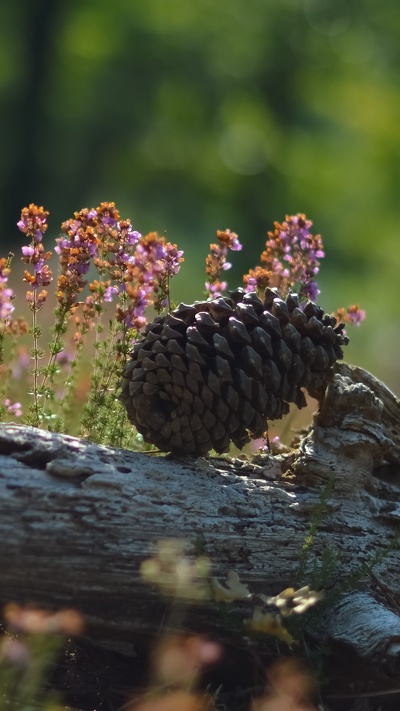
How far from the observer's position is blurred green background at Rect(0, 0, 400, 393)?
642 inches

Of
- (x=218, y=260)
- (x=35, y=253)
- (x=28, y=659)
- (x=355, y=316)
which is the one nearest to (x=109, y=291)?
(x=35, y=253)

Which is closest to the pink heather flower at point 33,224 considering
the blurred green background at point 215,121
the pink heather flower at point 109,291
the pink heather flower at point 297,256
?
the pink heather flower at point 109,291

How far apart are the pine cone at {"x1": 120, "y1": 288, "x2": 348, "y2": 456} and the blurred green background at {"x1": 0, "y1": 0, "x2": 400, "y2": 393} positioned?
12.8 metres

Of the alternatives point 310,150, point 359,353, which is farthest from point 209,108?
point 359,353

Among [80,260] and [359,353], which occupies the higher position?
[359,353]

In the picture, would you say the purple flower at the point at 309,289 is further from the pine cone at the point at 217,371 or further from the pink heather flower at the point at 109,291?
the pink heather flower at the point at 109,291

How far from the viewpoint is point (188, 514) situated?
230 cm

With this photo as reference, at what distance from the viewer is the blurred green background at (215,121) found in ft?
53.5

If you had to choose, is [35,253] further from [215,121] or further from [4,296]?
[215,121]

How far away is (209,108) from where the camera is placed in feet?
58.3

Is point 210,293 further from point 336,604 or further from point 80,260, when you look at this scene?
point 336,604

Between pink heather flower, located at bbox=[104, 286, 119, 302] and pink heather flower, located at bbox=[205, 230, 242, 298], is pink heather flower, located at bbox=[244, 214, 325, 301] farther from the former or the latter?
A: pink heather flower, located at bbox=[104, 286, 119, 302]

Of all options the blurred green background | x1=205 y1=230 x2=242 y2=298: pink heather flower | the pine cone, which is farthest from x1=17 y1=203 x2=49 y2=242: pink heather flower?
the blurred green background

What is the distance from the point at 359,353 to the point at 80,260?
9399mm
